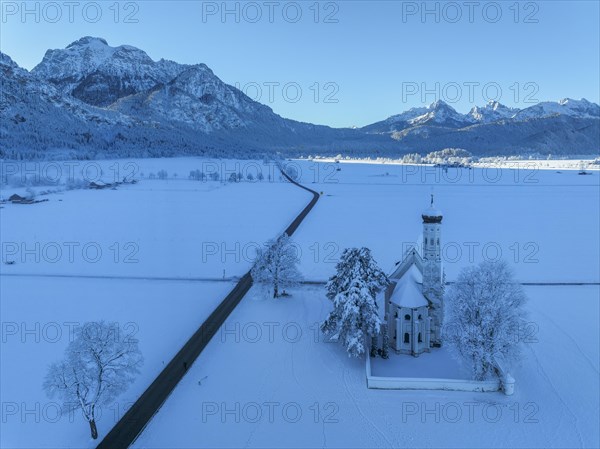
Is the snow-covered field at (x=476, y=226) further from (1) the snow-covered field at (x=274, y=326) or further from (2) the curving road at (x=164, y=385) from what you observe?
(2) the curving road at (x=164, y=385)

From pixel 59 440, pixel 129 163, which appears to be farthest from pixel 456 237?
pixel 129 163

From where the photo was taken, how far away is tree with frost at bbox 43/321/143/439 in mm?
18391

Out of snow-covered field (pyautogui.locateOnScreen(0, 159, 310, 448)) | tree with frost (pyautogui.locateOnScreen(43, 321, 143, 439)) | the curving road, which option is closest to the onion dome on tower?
the curving road

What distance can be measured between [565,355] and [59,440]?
2596cm

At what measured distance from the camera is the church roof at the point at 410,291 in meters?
23.6

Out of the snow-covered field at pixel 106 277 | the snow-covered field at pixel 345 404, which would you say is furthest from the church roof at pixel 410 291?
the snow-covered field at pixel 106 277

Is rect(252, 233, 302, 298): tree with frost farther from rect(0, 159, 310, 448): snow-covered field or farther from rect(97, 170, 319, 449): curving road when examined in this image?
rect(0, 159, 310, 448): snow-covered field

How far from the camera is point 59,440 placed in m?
18.6

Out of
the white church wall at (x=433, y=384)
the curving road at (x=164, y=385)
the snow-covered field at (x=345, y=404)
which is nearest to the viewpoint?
the curving road at (x=164, y=385)

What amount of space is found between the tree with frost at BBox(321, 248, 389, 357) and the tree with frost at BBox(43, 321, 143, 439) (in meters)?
10.7

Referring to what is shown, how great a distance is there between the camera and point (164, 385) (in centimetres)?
2225

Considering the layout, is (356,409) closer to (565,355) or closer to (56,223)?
(565,355)

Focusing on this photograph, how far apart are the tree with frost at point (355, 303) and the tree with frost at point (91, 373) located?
10655mm

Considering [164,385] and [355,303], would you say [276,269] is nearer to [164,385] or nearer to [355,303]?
[355,303]
